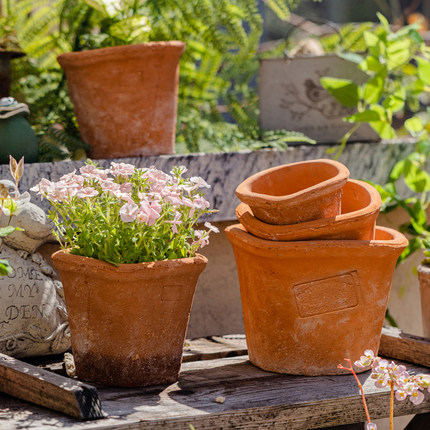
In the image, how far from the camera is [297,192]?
1.73 metres

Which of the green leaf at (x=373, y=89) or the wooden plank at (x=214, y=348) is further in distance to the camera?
the green leaf at (x=373, y=89)

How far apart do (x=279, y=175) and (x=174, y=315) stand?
0.49m

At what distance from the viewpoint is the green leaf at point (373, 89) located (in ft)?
8.23

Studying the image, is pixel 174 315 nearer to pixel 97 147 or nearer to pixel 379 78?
pixel 97 147

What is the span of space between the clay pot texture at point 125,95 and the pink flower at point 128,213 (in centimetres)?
81

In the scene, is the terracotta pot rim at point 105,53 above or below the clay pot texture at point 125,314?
above

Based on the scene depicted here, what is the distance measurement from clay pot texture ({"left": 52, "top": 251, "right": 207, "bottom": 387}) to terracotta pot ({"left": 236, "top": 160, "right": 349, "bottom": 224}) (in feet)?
0.66

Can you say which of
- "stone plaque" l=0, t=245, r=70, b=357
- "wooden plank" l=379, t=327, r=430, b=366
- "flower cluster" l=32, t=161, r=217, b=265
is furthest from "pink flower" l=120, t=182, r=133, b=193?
"wooden plank" l=379, t=327, r=430, b=366

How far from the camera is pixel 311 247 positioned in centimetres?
167

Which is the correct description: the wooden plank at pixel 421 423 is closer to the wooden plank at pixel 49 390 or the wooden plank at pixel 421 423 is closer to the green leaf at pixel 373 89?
the wooden plank at pixel 49 390

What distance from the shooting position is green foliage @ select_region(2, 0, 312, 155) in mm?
2375

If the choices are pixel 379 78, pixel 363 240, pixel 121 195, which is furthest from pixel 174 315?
pixel 379 78

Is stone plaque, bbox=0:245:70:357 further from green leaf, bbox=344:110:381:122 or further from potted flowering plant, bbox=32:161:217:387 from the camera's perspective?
green leaf, bbox=344:110:381:122

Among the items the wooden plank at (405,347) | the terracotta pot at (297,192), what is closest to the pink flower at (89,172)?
the terracotta pot at (297,192)
